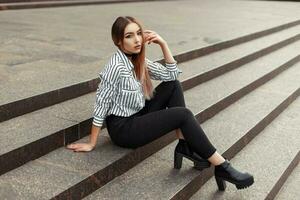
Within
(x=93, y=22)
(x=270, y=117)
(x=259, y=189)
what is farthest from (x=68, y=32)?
(x=259, y=189)

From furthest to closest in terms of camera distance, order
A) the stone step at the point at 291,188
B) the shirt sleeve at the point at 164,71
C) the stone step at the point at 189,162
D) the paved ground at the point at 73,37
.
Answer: the paved ground at the point at 73,37 < the stone step at the point at 291,188 < the shirt sleeve at the point at 164,71 < the stone step at the point at 189,162

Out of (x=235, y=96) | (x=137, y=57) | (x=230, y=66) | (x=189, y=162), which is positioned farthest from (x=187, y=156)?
(x=230, y=66)

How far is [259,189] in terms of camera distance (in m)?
3.59

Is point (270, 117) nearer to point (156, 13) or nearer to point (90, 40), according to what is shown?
point (90, 40)

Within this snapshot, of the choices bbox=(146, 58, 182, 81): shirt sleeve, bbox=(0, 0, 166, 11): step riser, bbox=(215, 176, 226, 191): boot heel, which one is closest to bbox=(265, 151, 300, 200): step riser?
bbox=(215, 176, 226, 191): boot heel

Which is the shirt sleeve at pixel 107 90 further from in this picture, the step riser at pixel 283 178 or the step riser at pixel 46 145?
the step riser at pixel 283 178

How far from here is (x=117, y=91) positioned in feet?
10.8

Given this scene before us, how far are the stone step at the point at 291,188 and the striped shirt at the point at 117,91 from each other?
1.53 meters

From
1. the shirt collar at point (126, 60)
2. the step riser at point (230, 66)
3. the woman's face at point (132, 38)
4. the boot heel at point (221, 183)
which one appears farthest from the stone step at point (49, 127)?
the boot heel at point (221, 183)

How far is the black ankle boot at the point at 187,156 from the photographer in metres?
3.26

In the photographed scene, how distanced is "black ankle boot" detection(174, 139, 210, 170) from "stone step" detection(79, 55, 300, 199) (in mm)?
77

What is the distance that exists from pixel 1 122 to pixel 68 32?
12.5 feet

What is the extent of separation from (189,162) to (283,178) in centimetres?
99

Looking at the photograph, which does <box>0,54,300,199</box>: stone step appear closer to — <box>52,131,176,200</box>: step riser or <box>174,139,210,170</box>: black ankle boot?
<box>52,131,176,200</box>: step riser
